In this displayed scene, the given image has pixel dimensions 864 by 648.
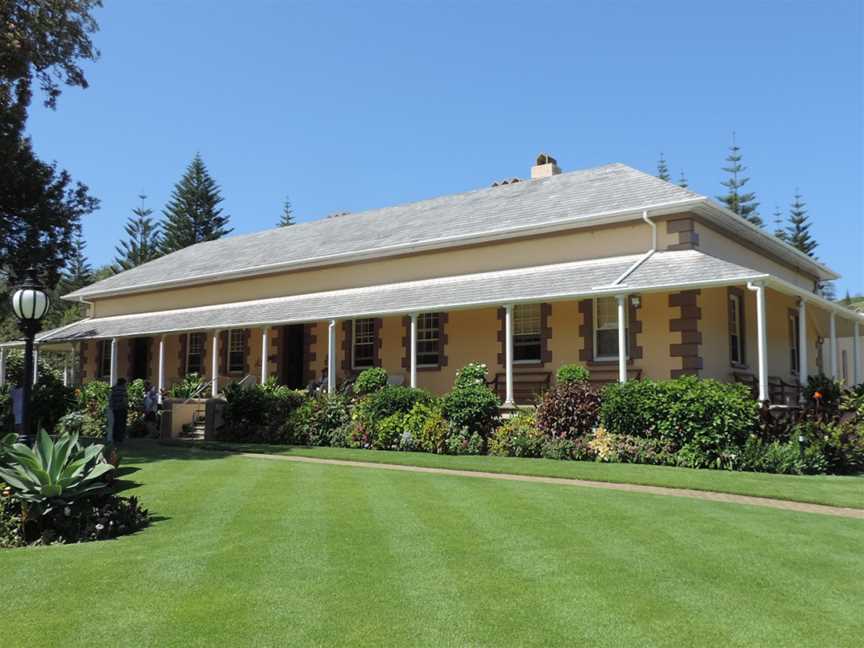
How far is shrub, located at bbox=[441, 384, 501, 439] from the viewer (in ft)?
51.7

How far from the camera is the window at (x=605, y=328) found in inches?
694

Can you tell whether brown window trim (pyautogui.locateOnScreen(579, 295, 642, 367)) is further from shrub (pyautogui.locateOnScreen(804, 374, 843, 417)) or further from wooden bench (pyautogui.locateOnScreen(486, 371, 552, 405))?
shrub (pyautogui.locateOnScreen(804, 374, 843, 417))

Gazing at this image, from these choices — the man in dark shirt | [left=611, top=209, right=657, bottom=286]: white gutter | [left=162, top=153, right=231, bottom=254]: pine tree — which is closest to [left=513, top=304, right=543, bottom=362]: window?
[left=611, top=209, right=657, bottom=286]: white gutter

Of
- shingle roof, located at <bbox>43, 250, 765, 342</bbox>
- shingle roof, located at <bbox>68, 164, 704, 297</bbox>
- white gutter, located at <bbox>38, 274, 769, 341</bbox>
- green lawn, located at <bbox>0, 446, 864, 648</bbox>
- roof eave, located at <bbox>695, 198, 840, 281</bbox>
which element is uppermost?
shingle roof, located at <bbox>68, 164, 704, 297</bbox>

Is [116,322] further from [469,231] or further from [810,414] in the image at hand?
[810,414]

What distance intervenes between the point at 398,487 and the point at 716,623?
5968 mm

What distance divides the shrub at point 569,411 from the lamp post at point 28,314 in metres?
9.10

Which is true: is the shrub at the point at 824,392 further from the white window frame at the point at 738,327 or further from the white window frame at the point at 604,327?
the white window frame at the point at 604,327

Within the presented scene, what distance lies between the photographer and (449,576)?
19.5ft

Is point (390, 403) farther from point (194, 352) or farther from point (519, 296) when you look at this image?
point (194, 352)

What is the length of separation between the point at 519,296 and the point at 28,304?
34.1 ft

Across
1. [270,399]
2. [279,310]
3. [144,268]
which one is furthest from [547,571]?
[144,268]

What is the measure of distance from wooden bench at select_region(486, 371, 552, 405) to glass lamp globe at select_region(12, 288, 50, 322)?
10.9 m

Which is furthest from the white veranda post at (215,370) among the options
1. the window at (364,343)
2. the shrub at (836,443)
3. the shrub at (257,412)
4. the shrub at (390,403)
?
the shrub at (836,443)
